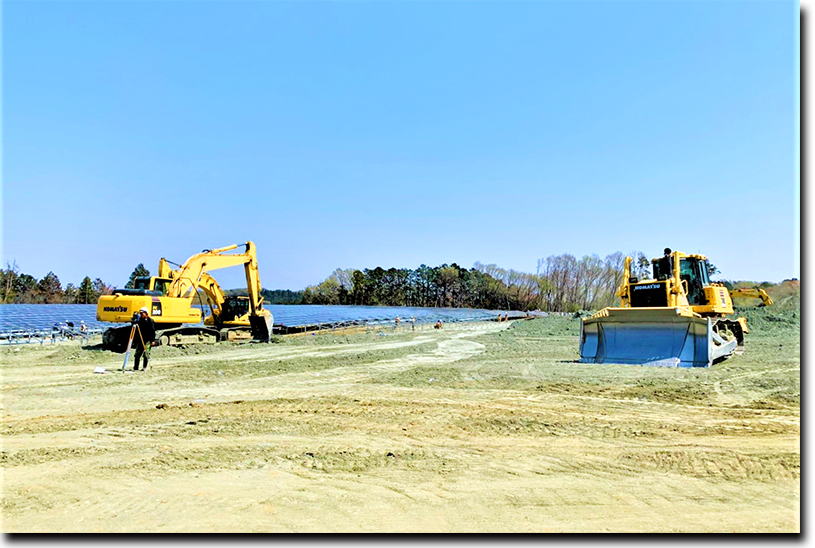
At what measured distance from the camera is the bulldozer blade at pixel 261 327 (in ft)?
74.0

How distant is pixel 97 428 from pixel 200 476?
2877mm

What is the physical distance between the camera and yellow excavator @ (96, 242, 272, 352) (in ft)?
57.5

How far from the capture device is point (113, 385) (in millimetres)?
11000

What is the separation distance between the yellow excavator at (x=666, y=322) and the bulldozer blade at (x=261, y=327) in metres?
13.1

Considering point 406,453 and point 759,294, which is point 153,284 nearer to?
point 406,453

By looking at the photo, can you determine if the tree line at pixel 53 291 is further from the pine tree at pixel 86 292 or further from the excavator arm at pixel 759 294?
the excavator arm at pixel 759 294

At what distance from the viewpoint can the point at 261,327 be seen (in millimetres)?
22656

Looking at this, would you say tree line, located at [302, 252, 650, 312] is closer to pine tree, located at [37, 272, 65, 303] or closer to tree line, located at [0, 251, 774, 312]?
tree line, located at [0, 251, 774, 312]

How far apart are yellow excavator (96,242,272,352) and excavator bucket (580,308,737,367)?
13423 millimetres

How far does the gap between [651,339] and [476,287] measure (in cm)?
8295

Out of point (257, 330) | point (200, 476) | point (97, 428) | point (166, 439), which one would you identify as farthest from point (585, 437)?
point (257, 330)

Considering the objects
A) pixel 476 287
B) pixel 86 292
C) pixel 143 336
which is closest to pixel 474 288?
pixel 476 287

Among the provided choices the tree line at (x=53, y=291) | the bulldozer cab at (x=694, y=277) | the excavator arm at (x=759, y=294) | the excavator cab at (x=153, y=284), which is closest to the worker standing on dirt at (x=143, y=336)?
the excavator cab at (x=153, y=284)

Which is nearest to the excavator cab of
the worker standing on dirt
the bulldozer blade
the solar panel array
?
the bulldozer blade
